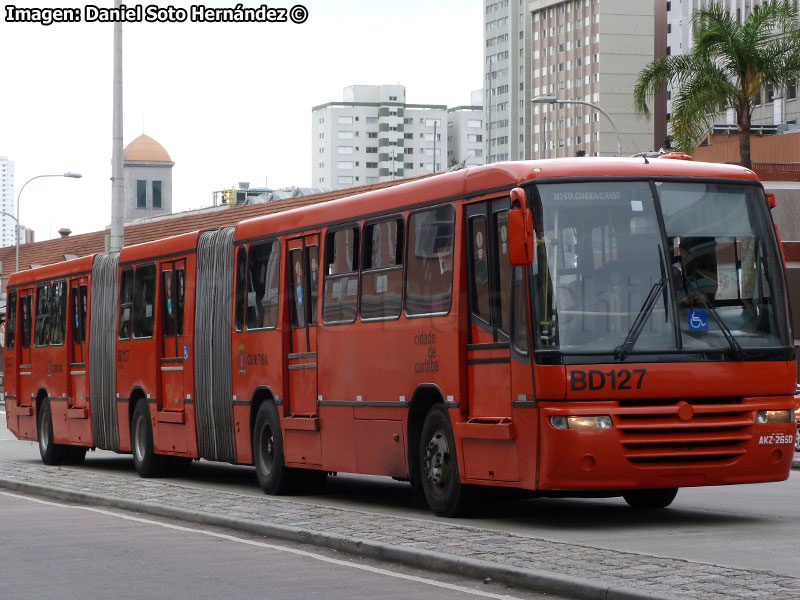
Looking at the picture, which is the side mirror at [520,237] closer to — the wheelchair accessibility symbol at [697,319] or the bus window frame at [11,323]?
the wheelchair accessibility symbol at [697,319]

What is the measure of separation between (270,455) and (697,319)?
666 centimetres

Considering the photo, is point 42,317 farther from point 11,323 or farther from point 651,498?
point 651,498

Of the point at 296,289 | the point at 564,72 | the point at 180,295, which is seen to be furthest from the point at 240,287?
the point at 564,72

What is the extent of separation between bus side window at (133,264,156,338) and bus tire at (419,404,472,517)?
27.5 feet

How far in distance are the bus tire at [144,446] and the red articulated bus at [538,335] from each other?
4180mm

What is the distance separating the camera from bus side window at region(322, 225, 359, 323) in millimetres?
15969

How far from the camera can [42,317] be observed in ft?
87.7

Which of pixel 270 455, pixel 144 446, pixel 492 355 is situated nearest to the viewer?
pixel 492 355

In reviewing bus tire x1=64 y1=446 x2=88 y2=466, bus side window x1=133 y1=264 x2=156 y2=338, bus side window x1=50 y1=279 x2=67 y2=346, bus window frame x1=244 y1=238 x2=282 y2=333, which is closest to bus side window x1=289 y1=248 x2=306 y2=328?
bus window frame x1=244 y1=238 x2=282 y2=333

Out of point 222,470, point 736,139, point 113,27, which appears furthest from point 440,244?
point 736,139

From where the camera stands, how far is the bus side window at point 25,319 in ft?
89.9

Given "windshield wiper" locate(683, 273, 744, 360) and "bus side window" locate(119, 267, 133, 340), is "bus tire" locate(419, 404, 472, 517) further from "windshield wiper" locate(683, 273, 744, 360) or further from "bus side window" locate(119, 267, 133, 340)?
"bus side window" locate(119, 267, 133, 340)

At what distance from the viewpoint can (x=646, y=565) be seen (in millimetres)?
9742

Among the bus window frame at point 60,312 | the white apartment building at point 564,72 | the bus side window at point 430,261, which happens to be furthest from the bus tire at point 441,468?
the white apartment building at point 564,72
